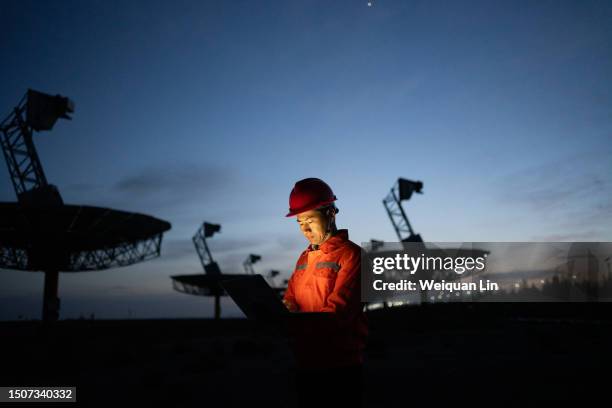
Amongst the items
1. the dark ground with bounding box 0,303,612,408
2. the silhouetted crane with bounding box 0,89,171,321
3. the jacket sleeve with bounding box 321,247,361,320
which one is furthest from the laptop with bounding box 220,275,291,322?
the silhouetted crane with bounding box 0,89,171,321

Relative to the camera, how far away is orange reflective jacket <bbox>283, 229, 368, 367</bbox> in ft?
10.6

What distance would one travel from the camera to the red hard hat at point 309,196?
3.65 m

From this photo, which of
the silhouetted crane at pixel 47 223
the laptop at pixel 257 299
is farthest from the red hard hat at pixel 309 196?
the silhouetted crane at pixel 47 223

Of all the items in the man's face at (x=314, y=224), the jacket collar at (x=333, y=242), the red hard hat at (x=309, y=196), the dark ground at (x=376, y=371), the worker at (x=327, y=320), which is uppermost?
the red hard hat at (x=309, y=196)

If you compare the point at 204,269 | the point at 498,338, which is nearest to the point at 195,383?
the point at 498,338

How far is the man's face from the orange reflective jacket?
0.12 meters

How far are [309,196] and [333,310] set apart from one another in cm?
99

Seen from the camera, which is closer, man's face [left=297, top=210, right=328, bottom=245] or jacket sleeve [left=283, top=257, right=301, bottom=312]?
man's face [left=297, top=210, right=328, bottom=245]

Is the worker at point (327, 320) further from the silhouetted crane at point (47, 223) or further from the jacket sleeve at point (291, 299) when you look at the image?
the silhouetted crane at point (47, 223)

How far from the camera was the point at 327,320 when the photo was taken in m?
3.21

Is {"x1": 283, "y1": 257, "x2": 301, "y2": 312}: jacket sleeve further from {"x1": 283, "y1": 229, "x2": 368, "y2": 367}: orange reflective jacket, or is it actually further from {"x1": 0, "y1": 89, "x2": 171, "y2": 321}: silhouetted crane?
{"x1": 0, "y1": 89, "x2": 171, "y2": 321}: silhouetted crane

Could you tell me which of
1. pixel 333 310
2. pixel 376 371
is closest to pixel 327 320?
pixel 333 310

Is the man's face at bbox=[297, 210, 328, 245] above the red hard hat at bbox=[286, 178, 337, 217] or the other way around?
the other way around

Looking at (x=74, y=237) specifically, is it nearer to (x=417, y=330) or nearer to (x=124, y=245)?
(x=124, y=245)
